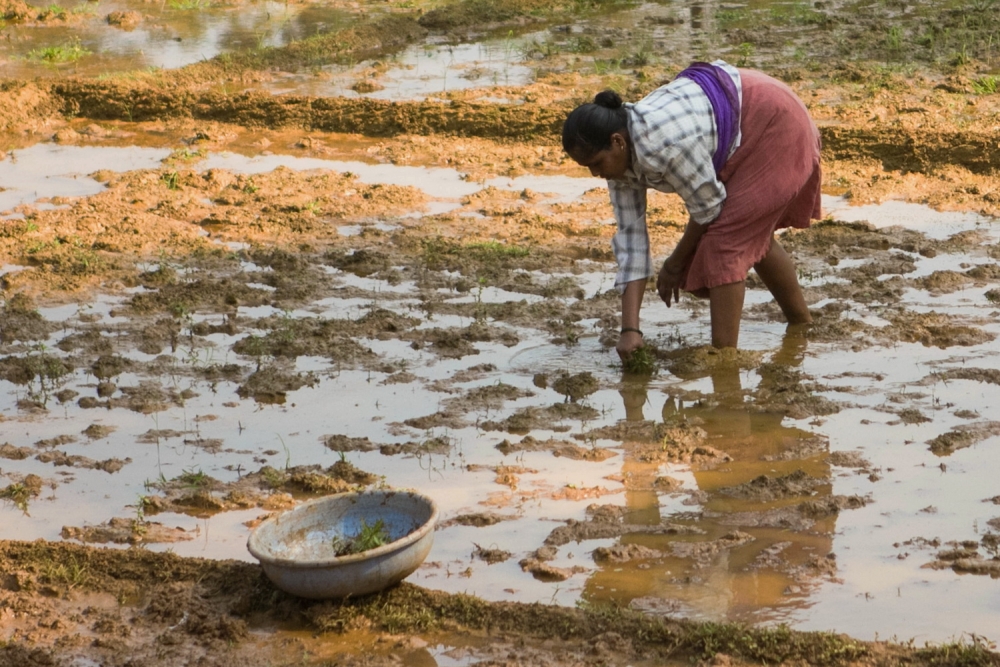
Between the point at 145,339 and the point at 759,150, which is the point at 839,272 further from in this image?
the point at 145,339

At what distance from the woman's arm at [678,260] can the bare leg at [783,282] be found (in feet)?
1.17

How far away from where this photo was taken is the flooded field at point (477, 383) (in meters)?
3.63

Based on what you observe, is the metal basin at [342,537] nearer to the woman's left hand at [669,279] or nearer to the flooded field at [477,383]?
the flooded field at [477,383]

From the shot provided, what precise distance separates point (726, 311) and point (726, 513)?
128 cm

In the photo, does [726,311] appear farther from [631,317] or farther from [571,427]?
[571,427]

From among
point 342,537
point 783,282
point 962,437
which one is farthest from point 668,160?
point 342,537

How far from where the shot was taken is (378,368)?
18.0 feet

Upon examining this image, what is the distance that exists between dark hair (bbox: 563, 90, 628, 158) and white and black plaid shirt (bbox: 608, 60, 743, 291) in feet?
0.23

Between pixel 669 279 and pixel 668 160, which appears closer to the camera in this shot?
pixel 668 160

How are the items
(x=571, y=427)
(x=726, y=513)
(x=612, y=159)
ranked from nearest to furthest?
(x=726, y=513), (x=612, y=159), (x=571, y=427)

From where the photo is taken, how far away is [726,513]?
4164 mm

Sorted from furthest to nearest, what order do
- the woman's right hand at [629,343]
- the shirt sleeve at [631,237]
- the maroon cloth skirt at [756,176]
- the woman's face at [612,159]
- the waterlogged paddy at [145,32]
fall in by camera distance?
1. the waterlogged paddy at [145,32]
2. the woman's right hand at [629,343]
3. the shirt sleeve at [631,237]
4. the maroon cloth skirt at [756,176]
5. the woman's face at [612,159]

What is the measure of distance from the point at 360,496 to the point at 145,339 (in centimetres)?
242

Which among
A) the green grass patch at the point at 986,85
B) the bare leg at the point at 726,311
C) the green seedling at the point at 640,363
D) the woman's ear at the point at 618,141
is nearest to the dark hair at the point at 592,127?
the woman's ear at the point at 618,141
